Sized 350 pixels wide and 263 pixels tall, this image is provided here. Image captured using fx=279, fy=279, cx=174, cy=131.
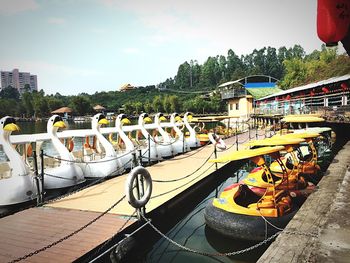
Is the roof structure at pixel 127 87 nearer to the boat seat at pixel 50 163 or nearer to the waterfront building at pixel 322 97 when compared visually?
the waterfront building at pixel 322 97

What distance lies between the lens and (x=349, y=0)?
3016 millimetres

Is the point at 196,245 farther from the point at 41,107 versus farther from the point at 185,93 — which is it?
the point at 185,93

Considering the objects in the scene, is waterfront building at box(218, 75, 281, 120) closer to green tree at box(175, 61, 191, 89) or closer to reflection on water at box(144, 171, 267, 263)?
reflection on water at box(144, 171, 267, 263)

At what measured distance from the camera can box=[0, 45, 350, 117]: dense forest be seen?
255ft

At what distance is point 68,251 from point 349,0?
226 inches

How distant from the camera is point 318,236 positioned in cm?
373

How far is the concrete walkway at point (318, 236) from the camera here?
10.7 ft

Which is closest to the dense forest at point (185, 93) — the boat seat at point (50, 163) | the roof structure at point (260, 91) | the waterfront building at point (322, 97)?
the roof structure at point (260, 91)

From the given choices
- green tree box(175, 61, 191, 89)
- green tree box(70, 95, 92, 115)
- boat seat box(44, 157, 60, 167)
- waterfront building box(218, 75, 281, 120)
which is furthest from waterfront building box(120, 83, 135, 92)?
boat seat box(44, 157, 60, 167)

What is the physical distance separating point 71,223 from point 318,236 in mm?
5195

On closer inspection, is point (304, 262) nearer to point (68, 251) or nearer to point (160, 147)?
point (68, 251)

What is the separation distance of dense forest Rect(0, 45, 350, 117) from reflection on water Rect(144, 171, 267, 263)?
5426 cm

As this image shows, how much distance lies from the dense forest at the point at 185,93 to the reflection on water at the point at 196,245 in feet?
178

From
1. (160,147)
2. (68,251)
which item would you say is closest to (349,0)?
(68,251)
